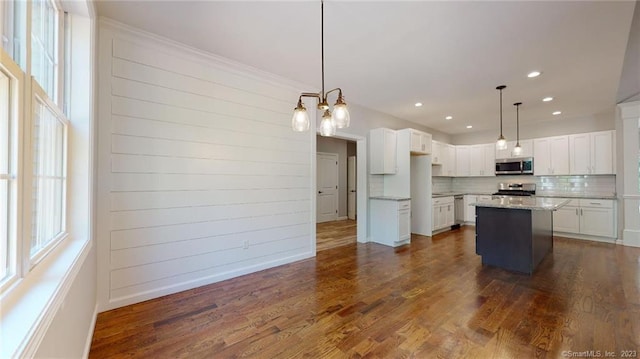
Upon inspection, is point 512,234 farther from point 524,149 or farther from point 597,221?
point 524,149

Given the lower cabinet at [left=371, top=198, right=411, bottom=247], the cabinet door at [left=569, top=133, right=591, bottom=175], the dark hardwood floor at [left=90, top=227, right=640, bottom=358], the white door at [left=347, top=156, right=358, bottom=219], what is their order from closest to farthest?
the dark hardwood floor at [left=90, top=227, right=640, bottom=358] < the lower cabinet at [left=371, top=198, right=411, bottom=247] < the cabinet door at [left=569, top=133, right=591, bottom=175] < the white door at [left=347, top=156, right=358, bottom=219]


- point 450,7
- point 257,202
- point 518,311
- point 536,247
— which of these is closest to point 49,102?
point 257,202

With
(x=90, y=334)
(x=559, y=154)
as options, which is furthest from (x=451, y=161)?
(x=90, y=334)

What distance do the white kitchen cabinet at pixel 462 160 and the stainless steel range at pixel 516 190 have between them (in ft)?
2.95

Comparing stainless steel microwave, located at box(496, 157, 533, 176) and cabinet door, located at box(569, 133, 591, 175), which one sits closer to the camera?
cabinet door, located at box(569, 133, 591, 175)

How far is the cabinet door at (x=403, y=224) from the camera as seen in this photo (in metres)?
4.93

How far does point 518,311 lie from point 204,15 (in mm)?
3922

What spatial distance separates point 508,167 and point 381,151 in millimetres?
3651

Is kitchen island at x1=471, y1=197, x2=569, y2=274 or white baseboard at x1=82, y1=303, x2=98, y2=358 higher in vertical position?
kitchen island at x1=471, y1=197, x2=569, y2=274

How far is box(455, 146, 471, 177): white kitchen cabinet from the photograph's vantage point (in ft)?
23.8

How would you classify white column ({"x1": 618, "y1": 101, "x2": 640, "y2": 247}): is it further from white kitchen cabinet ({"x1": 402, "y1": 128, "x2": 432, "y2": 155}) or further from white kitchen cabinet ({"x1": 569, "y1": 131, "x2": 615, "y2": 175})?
white kitchen cabinet ({"x1": 402, "y1": 128, "x2": 432, "y2": 155})

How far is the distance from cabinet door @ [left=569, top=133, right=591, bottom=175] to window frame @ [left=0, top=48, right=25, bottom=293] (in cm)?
803

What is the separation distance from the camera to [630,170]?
4.72 m

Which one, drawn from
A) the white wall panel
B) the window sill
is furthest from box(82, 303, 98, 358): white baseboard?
the white wall panel
